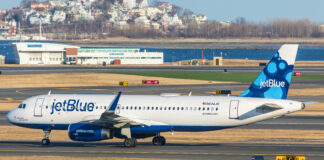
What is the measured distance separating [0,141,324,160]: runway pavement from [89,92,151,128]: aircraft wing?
1.80 meters

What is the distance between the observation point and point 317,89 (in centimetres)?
9419

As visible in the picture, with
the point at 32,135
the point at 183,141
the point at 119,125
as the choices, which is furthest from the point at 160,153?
the point at 32,135

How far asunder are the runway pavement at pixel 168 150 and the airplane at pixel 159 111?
1107mm

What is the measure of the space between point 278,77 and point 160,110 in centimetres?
894

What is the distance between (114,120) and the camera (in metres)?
42.2

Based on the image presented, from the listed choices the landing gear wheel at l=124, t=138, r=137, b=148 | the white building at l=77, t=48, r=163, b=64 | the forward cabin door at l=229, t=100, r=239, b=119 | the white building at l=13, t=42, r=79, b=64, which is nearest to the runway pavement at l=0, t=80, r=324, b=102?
the forward cabin door at l=229, t=100, r=239, b=119

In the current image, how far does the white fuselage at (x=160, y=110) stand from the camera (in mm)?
41906

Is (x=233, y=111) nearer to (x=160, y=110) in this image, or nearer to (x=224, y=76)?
(x=160, y=110)

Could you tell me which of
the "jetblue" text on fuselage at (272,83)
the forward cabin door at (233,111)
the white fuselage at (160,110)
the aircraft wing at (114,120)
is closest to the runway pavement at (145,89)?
the white fuselage at (160,110)

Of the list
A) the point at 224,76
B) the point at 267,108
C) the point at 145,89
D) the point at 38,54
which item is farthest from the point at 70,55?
the point at 267,108

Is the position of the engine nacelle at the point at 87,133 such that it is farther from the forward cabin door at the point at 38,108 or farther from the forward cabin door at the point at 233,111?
the forward cabin door at the point at 233,111

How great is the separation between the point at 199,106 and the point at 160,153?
480 centimetres

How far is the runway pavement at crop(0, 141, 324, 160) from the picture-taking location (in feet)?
→ 129

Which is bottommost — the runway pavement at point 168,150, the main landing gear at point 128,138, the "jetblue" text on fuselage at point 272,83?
the runway pavement at point 168,150
